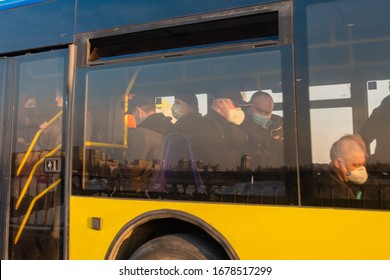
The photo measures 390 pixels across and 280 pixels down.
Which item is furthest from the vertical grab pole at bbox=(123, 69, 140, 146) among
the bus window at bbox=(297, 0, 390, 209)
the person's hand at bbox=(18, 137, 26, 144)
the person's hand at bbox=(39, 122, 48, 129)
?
the bus window at bbox=(297, 0, 390, 209)

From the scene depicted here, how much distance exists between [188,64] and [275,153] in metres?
0.86

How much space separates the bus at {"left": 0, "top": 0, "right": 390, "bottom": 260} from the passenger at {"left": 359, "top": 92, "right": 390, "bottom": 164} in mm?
13

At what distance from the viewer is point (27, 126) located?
319 centimetres

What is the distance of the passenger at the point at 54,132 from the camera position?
3.01 m

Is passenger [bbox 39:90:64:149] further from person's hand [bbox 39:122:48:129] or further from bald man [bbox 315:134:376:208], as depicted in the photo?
bald man [bbox 315:134:376:208]

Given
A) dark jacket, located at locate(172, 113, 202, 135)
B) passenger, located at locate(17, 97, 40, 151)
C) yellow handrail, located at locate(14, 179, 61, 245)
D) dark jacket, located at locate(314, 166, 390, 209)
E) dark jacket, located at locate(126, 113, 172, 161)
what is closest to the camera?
dark jacket, located at locate(314, 166, 390, 209)

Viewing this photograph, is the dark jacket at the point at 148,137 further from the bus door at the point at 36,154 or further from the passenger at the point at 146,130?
the bus door at the point at 36,154

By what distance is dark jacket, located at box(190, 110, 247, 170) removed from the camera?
248 centimetres

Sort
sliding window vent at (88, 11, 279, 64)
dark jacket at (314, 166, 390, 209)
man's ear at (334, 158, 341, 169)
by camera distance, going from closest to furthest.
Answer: dark jacket at (314, 166, 390, 209)
man's ear at (334, 158, 341, 169)
sliding window vent at (88, 11, 279, 64)

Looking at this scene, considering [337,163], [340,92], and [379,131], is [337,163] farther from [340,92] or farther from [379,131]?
[340,92]

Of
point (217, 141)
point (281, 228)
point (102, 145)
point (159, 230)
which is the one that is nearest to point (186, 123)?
point (217, 141)

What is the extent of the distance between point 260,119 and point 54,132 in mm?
1646
